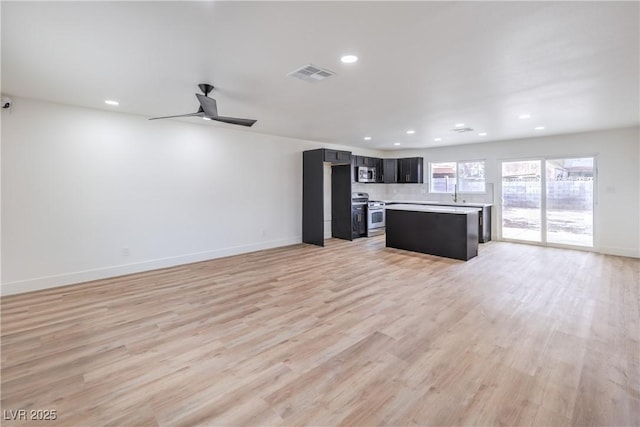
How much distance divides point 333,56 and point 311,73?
0.43 meters

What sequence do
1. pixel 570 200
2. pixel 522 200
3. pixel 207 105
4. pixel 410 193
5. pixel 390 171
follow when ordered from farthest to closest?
1. pixel 410 193
2. pixel 390 171
3. pixel 522 200
4. pixel 570 200
5. pixel 207 105

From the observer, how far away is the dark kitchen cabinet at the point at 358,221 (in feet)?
24.8

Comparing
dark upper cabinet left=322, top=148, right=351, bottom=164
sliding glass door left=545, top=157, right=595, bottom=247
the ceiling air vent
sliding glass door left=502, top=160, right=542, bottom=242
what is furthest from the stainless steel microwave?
the ceiling air vent

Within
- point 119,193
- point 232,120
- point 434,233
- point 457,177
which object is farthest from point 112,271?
point 457,177

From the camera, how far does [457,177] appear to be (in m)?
8.07

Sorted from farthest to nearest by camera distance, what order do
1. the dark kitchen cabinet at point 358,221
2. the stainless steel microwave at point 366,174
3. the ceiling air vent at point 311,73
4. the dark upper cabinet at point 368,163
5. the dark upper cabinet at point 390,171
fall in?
the dark upper cabinet at point 390,171
the stainless steel microwave at point 366,174
the dark upper cabinet at point 368,163
the dark kitchen cabinet at point 358,221
the ceiling air vent at point 311,73

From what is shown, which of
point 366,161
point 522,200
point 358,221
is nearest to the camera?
point 522,200

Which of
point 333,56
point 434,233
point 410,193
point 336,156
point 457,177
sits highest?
point 333,56

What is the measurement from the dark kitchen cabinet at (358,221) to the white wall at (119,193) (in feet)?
7.25

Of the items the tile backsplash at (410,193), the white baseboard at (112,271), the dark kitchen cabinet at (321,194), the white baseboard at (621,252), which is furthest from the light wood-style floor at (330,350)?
the tile backsplash at (410,193)

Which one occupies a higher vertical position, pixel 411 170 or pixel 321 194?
pixel 411 170

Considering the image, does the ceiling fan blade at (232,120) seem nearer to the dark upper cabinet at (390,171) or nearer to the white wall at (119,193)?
the white wall at (119,193)

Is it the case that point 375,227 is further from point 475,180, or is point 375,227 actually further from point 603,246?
point 603,246

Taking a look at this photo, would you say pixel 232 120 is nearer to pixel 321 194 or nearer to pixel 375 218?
pixel 321 194
